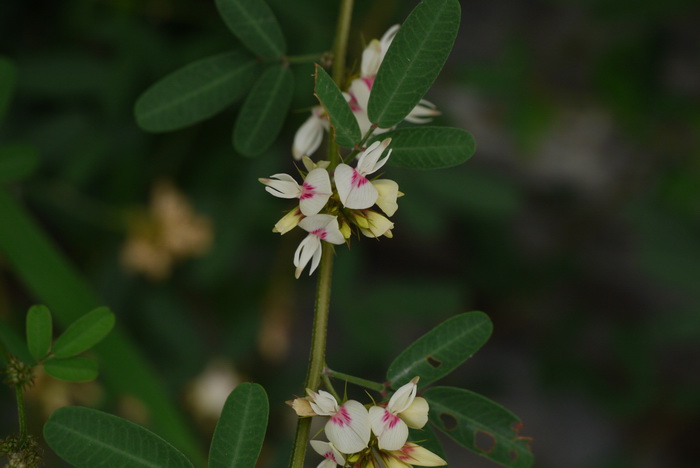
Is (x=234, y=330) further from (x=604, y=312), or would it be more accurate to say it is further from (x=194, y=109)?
(x=604, y=312)

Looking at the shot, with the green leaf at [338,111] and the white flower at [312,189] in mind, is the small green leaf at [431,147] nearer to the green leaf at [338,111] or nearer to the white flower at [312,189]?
the green leaf at [338,111]

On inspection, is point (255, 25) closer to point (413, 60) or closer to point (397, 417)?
point (413, 60)

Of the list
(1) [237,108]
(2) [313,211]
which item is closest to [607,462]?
(1) [237,108]

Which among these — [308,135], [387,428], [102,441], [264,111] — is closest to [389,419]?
[387,428]

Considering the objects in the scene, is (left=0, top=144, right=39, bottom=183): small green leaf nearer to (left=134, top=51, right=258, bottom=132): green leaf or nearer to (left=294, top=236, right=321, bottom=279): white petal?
(left=134, top=51, right=258, bottom=132): green leaf

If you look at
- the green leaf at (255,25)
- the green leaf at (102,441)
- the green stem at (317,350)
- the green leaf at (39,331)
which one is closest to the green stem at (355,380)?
the green stem at (317,350)

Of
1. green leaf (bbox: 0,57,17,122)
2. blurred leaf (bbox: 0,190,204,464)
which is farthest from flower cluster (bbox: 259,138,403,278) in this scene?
blurred leaf (bbox: 0,190,204,464)

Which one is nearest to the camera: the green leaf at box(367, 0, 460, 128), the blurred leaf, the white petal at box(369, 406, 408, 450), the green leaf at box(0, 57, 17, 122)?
the white petal at box(369, 406, 408, 450)
